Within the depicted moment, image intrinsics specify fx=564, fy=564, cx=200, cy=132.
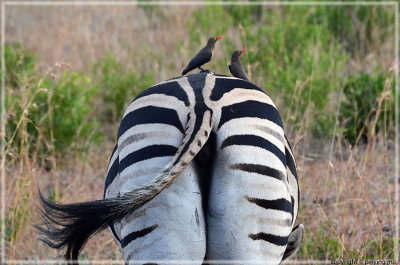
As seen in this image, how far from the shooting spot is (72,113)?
5383 mm

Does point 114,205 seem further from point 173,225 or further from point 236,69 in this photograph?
point 236,69

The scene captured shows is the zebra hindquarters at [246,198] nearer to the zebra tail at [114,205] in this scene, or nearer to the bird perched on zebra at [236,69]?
the zebra tail at [114,205]

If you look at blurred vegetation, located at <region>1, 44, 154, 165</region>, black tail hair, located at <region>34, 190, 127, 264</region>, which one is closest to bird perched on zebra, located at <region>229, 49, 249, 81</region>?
black tail hair, located at <region>34, 190, 127, 264</region>

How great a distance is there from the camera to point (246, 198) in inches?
69.8

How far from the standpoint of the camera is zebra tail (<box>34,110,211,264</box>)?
171cm

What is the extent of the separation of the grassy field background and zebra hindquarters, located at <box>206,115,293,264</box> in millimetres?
1237

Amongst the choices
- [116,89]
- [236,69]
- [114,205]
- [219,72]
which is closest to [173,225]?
[114,205]

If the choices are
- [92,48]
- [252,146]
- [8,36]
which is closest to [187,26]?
[92,48]

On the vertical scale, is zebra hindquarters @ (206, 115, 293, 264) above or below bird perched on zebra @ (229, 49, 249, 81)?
below

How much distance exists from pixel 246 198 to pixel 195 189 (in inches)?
6.4

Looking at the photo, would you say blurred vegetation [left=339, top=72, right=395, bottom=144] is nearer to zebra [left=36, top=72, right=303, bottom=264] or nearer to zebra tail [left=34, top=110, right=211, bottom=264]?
zebra [left=36, top=72, right=303, bottom=264]

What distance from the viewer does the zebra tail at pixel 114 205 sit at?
1.71 m

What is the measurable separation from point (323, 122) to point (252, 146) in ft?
12.9

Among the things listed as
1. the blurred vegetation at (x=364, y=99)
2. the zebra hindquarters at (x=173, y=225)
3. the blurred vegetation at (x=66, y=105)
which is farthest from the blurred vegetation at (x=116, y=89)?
the zebra hindquarters at (x=173, y=225)
